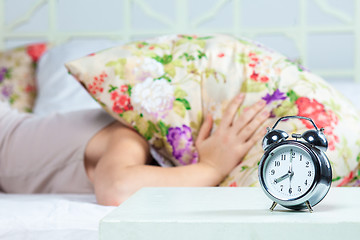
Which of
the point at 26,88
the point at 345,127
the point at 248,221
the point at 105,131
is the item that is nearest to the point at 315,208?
the point at 248,221

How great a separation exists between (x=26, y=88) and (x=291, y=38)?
3.63 feet

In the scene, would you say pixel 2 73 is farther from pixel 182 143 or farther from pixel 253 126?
pixel 253 126

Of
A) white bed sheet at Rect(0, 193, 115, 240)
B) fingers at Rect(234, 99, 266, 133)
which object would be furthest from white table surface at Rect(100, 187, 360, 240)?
fingers at Rect(234, 99, 266, 133)

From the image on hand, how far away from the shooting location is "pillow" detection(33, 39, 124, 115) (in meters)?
1.82

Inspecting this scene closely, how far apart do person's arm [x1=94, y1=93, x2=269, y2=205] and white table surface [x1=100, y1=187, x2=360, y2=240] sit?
52 cm

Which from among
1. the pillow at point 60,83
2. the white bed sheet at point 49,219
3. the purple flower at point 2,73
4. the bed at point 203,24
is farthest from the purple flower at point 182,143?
the purple flower at point 2,73

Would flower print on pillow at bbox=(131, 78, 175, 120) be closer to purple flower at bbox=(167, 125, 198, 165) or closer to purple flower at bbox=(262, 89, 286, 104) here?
purple flower at bbox=(167, 125, 198, 165)

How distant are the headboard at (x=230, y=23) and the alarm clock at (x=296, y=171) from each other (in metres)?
1.62

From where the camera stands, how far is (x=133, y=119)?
1312 mm

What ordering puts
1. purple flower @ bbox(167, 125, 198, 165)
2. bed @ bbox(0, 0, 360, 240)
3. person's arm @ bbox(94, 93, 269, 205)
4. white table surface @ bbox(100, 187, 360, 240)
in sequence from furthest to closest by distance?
bed @ bbox(0, 0, 360, 240), purple flower @ bbox(167, 125, 198, 165), person's arm @ bbox(94, 93, 269, 205), white table surface @ bbox(100, 187, 360, 240)

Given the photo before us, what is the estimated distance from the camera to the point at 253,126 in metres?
1.23

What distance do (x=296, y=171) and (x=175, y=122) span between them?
65 centimetres

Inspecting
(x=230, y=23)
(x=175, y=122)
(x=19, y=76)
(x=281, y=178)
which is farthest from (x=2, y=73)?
(x=281, y=178)

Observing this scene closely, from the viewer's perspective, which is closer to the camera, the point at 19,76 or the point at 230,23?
the point at 19,76
